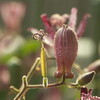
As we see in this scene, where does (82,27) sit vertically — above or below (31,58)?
above

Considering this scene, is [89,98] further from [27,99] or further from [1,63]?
[1,63]

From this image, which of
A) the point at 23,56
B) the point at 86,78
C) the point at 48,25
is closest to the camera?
the point at 86,78

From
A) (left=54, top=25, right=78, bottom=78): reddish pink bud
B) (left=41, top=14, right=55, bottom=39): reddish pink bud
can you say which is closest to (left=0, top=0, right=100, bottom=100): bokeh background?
(left=41, top=14, right=55, bottom=39): reddish pink bud

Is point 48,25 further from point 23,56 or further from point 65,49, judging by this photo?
point 23,56

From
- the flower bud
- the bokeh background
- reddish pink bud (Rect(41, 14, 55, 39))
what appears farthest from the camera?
the bokeh background

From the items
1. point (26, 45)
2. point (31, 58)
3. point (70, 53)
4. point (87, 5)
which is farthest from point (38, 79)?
point (87, 5)

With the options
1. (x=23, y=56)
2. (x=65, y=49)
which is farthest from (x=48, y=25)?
(x=23, y=56)

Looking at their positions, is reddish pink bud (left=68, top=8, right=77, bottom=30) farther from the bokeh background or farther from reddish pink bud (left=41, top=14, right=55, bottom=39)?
the bokeh background

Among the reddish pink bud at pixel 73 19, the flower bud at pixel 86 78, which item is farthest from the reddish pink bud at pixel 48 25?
the flower bud at pixel 86 78
